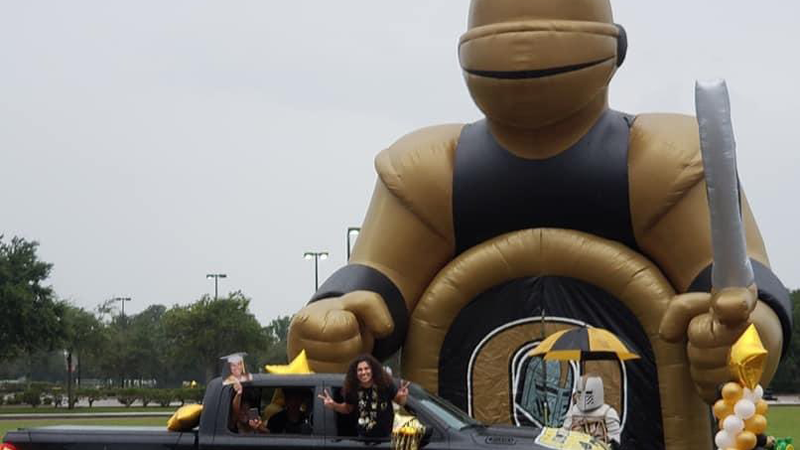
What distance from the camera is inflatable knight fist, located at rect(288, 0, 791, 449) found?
35.0 feet

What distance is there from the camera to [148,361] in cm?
6844

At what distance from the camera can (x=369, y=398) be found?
761 cm

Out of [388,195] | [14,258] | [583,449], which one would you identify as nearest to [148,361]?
[14,258]

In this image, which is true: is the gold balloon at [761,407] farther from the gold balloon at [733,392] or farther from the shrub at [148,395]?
the shrub at [148,395]

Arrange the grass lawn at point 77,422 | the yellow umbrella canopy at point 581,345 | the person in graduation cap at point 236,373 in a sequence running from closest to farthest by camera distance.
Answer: the person in graduation cap at point 236,373 < the yellow umbrella canopy at point 581,345 < the grass lawn at point 77,422

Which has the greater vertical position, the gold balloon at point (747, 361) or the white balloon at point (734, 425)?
the gold balloon at point (747, 361)

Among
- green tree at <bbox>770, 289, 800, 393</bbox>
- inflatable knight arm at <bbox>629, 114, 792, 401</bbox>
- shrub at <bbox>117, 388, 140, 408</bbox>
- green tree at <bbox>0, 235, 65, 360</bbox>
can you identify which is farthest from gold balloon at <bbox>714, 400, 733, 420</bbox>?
green tree at <bbox>770, 289, 800, 393</bbox>

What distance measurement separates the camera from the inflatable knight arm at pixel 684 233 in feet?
33.4

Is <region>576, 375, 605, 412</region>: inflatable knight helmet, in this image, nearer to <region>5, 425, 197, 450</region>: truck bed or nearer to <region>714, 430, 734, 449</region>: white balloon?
<region>714, 430, 734, 449</region>: white balloon

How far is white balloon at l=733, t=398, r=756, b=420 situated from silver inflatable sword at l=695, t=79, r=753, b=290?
1330 mm

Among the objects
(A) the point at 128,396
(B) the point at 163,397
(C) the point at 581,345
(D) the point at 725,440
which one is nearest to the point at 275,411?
(C) the point at 581,345

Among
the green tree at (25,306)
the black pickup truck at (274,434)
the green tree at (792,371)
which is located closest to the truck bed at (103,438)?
the black pickup truck at (274,434)

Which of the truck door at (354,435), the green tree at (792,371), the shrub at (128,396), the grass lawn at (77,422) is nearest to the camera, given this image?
the truck door at (354,435)

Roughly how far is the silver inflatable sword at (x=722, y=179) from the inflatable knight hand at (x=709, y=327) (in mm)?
199
